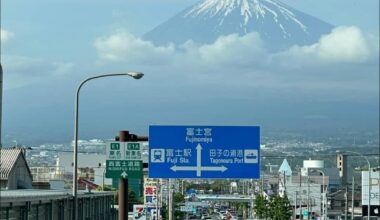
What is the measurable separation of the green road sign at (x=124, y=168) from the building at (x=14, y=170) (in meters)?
27.4

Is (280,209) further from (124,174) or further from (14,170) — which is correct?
(124,174)

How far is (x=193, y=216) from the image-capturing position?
122 metres

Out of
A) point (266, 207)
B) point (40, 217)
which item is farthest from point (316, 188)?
point (40, 217)

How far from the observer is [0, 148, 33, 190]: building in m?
51.1

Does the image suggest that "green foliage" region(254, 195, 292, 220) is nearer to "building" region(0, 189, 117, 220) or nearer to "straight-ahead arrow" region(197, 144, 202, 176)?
"building" region(0, 189, 117, 220)

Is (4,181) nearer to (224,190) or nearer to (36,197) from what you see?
(36,197)

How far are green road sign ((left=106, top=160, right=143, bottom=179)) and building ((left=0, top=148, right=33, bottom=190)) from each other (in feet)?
89.8

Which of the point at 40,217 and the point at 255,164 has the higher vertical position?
the point at 255,164

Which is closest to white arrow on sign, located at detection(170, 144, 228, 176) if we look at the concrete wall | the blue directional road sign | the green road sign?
the blue directional road sign

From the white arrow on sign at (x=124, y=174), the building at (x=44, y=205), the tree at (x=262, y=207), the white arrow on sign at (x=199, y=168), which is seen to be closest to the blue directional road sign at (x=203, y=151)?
the white arrow on sign at (x=199, y=168)

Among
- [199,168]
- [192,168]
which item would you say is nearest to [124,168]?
[192,168]

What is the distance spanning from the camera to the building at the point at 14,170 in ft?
168

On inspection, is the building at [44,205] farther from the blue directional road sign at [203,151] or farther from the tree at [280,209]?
the tree at [280,209]

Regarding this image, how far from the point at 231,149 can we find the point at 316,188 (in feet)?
332
